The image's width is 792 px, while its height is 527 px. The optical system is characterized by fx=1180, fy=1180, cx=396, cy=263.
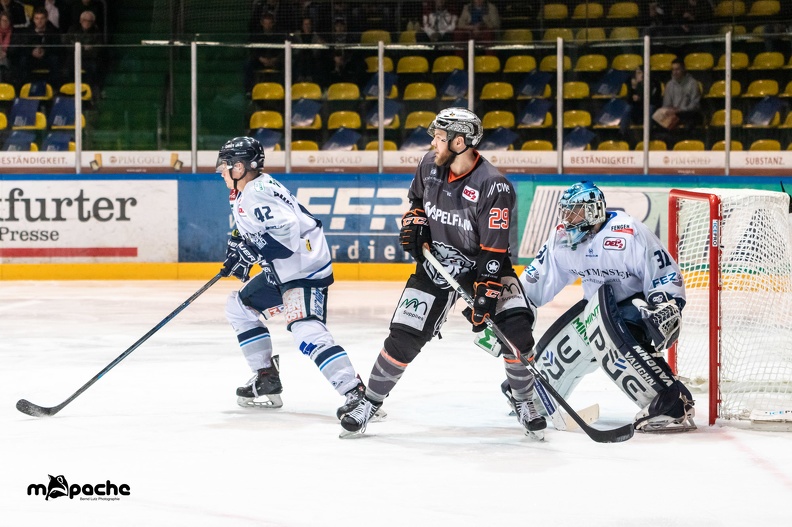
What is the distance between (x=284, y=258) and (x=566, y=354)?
1214 millimetres

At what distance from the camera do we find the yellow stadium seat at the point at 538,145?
1030 cm

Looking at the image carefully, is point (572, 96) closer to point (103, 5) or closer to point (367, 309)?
point (367, 309)

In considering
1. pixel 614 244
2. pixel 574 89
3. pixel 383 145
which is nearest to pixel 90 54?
pixel 383 145

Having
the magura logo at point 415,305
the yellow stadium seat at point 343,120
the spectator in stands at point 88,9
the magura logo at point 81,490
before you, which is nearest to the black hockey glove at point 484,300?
the magura logo at point 415,305

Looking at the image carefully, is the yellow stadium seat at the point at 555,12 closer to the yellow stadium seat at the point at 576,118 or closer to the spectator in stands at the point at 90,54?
the yellow stadium seat at the point at 576,118

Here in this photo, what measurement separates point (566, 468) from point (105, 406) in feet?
7.10

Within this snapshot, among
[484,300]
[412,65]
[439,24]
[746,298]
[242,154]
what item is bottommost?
[746,298]

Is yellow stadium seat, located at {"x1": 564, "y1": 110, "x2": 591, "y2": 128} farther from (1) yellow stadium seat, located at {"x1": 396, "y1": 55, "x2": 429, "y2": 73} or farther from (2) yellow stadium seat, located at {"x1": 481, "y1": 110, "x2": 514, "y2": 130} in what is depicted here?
(1) yellow stadium seat, located at {"x1": 396, "y1": 55, "x2": 429, "y2": 73}

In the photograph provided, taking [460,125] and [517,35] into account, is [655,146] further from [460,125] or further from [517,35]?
[460,125]

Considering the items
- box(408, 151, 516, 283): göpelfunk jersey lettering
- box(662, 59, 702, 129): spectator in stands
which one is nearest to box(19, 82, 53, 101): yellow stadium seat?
box(662, 59, 702, 129): spectator in stands

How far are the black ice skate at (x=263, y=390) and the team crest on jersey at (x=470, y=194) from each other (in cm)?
132

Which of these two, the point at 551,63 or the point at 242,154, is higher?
the point at 551,63

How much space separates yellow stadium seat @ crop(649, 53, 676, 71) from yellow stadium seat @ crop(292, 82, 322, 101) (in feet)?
9.42

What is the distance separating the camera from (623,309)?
465cm
